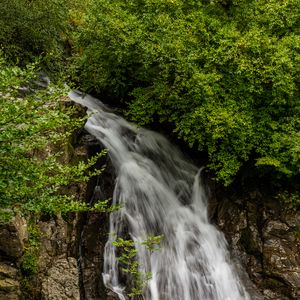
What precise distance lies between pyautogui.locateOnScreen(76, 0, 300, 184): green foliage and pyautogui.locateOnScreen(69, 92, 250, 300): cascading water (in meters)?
1.14

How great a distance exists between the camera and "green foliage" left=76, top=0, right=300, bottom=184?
10.6 meters

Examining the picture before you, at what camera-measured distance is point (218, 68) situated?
36.3ft

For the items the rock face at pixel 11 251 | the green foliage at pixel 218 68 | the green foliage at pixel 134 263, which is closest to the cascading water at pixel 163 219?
the green foliage at pixel 134 263

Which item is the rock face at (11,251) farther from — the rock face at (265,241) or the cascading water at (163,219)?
the rock face at (265,241)

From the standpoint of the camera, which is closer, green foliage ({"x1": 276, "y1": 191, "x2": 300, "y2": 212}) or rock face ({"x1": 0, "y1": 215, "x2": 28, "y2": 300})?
rock face ({"x1": 0, "y1": 215, "x2": 28, "y2": 300})

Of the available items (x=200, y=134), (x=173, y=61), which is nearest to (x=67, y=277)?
(x=200, y=134)

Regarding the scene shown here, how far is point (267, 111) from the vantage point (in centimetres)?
1129

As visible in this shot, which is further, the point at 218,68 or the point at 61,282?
the point at 218,68

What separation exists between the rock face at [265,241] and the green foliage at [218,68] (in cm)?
125

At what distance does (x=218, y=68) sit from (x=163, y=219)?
4.40 metres

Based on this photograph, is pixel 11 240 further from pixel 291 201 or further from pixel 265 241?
pixel 291 201

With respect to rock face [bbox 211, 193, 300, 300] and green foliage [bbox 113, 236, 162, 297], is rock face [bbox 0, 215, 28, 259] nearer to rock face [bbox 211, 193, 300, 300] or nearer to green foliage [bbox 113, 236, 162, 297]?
green foliage [bbox 113, 236, 162, 297]

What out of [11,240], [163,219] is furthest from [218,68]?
[11,240]

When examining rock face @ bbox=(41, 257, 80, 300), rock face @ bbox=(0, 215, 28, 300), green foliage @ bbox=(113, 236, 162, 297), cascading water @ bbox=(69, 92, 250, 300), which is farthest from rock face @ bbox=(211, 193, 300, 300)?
rock face @ bbox=(0, 215, 28, 300)
